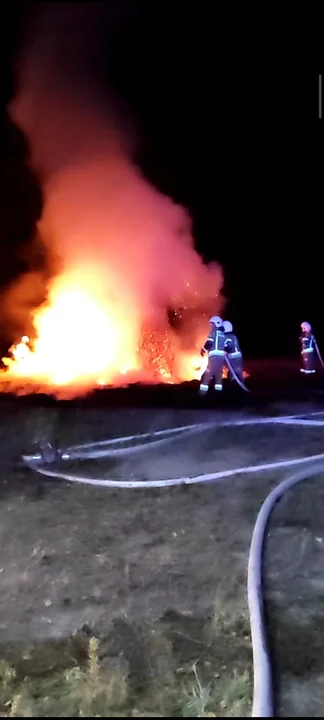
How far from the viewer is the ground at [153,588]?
2.98 m

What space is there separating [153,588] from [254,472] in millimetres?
2622

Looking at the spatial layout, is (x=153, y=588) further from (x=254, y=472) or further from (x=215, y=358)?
(x=215, y=358)

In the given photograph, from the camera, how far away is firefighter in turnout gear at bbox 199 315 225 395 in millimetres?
11195

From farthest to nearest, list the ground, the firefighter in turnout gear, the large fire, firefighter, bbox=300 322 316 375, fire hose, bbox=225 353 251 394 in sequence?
the large fire, firefighter, bbox=300 322 316 375, fire hose, bbox=225 353 251 394, the firefighter in turnout gear, the ground

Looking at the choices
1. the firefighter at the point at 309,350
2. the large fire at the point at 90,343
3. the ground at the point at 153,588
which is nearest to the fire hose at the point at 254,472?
the ground at the point at 153,588

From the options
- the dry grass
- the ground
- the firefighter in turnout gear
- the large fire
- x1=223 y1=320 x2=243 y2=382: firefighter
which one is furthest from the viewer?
the large fire

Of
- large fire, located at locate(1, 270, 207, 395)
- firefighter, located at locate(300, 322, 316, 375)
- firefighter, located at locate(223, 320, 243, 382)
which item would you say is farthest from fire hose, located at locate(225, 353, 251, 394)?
firefighter, located at locate(300, 322, 316, 375)

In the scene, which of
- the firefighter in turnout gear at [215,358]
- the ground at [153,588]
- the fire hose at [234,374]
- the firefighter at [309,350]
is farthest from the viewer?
the firefighter at [309,350]

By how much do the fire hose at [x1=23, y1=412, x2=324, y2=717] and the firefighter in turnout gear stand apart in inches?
93.4

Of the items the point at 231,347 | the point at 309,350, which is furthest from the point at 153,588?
the point at 309,350

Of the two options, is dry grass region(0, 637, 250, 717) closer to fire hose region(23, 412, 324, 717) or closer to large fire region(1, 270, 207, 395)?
fire hose region(23, 412, 324, 717)

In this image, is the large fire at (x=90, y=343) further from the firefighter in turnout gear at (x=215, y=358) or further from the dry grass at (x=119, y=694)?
the dry grass at (x=119, y=694)

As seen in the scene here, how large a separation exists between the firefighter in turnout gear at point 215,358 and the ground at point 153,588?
412cm

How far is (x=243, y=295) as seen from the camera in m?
31.8
